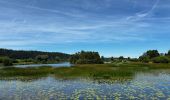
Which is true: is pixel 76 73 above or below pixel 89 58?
below

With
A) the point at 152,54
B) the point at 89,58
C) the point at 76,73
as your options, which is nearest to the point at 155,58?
the point at 152,54

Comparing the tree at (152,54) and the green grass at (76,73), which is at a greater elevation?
the tree at (152,54)

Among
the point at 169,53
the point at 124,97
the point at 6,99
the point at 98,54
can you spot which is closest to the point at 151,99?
the point at 124,97

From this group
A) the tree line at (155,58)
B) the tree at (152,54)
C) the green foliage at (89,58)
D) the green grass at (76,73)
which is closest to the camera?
the green grass at (76,73)

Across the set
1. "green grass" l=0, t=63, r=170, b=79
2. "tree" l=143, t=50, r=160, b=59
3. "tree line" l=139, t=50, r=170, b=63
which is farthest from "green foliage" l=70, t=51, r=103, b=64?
"green grass" l=0, t=63, r=170, b=79

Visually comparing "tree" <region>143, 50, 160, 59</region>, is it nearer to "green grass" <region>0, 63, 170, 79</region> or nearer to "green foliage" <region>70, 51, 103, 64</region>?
"green foliage" <region>70, 51, 103, 64</region>

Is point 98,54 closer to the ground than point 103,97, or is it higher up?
higher up

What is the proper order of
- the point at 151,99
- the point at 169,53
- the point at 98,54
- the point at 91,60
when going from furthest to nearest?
the point at 169,53 < the point at 98,54 < the point at 91,60 < the point at 151,99

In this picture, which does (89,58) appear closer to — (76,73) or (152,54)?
(152,54)

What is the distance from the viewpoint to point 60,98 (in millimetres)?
24969

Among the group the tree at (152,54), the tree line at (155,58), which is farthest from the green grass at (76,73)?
the tree at (152,54)

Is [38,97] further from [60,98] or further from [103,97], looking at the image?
[103,97]

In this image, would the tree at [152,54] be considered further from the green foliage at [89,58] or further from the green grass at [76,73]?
the green grass at [76,73]

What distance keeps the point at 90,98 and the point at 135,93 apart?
5151 mm
